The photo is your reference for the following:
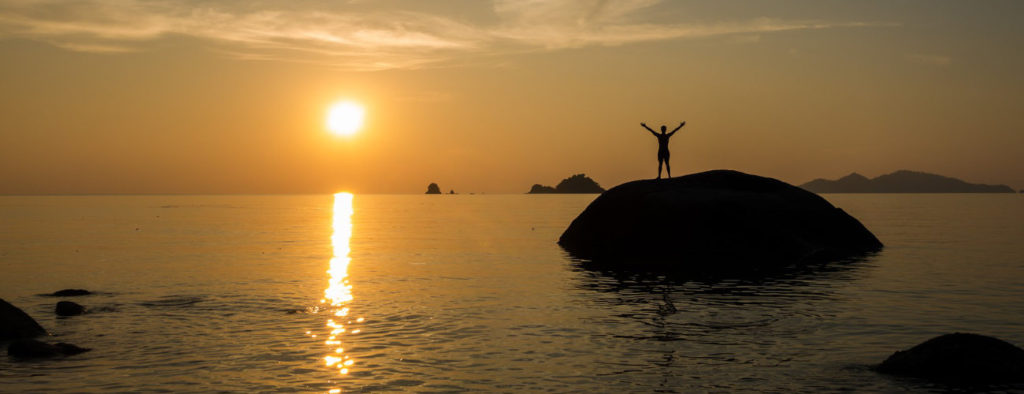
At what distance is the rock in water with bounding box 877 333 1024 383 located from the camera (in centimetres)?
1336

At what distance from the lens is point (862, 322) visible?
63.6ft

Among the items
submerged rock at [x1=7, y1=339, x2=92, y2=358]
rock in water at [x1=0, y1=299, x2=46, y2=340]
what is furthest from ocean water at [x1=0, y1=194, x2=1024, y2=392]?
rock in water at [x1=0, y1=299, x2=46, y2=340]

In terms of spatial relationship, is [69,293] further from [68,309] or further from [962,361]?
[962,361]

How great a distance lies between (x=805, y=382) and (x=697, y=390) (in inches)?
76.4

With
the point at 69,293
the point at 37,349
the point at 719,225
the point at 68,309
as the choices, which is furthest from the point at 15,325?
the point at 719,225

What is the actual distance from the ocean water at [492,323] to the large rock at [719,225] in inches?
96.2

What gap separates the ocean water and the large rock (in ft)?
8.02

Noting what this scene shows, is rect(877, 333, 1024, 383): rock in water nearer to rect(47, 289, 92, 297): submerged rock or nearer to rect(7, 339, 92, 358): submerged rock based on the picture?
rect(7, 339, 92, 358): submerged rock

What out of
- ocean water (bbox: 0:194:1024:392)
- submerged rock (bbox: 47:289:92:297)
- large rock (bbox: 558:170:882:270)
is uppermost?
large rock (bbox: 558:170:882:270)

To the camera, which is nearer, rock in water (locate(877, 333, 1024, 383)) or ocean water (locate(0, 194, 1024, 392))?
rock in water (locate(877, 333, 1024, 383))

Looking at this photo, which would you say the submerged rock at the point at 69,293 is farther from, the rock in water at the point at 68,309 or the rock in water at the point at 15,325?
the rock in water at the point at 15,325

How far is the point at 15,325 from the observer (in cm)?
1778

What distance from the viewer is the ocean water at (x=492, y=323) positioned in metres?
13.9

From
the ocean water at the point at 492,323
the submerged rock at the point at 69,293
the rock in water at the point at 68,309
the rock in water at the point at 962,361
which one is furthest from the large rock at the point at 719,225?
the rock in water at the point at 68,309
